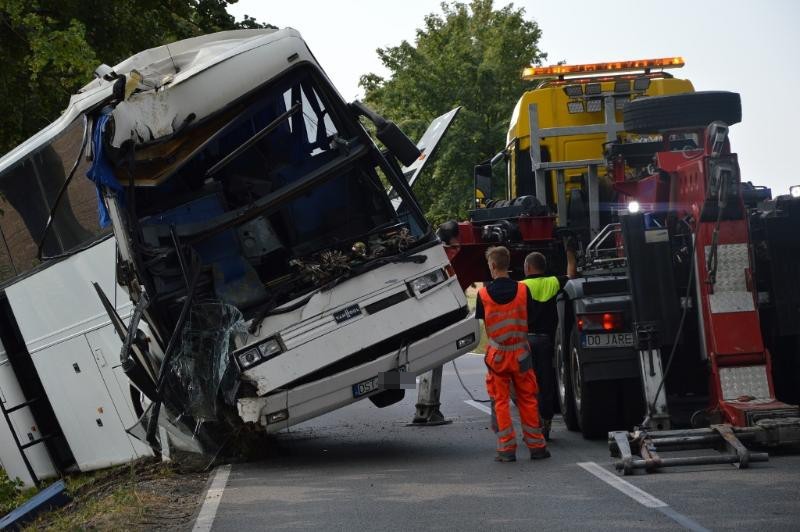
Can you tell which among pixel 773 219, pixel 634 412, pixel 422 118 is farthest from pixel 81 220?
pixel 422 118

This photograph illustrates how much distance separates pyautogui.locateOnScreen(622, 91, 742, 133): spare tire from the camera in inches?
427

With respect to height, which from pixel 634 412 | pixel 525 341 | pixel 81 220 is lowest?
pixel 634 412

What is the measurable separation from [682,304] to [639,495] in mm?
2347

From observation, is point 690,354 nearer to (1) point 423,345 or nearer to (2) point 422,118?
(1) point 423,345

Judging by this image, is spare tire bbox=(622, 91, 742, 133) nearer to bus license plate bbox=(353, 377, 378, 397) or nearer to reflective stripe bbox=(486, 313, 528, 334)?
reflective stripe bbox=(486, 313, 528, 334)

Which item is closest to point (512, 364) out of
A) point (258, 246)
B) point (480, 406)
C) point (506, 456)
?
point (506, 456)

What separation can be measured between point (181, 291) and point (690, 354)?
4176 mm

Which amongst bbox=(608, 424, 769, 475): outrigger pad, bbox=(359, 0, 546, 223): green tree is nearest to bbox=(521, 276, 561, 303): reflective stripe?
bbox=(608, 424, 769, 475): outrigger pad

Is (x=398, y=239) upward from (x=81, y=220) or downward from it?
downward

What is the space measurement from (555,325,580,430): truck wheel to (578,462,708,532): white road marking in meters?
2.02

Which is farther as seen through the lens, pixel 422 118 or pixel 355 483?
pixel 422 118

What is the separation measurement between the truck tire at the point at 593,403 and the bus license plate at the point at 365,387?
170cm

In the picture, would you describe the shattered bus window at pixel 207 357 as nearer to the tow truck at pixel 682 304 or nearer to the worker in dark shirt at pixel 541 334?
the worker in dark shirt at pixel 541 334

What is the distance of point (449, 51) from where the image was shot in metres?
45.0
